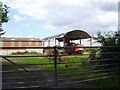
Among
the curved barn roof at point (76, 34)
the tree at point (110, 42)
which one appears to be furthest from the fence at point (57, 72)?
the curved barn roof at point (76, 34)

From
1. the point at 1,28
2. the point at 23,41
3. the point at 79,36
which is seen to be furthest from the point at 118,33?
the point at 23,41

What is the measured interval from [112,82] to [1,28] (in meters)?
13.1

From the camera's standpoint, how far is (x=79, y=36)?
77.5 ft

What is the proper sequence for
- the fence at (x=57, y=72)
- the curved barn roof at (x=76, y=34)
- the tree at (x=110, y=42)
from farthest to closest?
the curved barn roof at (x=76, y=34) < the tree at (x=110, y=42) < the fence at (x=57, y=72)

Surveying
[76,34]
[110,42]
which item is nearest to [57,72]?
[110,42]

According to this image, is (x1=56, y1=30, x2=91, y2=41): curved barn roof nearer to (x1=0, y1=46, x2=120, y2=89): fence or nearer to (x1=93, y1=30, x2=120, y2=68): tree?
(x1=93, y1=30, x2=120, y2=68): tree

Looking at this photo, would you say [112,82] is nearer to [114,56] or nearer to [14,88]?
[114,56]

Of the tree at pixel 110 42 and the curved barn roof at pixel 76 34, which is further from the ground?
the curved barn roof at pixel 76 34

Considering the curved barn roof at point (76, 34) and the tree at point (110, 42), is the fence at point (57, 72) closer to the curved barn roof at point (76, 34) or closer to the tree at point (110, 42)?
the tree at point (110, 42)

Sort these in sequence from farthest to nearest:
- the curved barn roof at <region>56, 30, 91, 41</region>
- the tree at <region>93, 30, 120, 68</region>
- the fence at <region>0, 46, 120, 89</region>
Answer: the curved barn roof at <region>56, 30, 91, 41</region> < the tree at <region>93, 30, 120, 68</region> < the fence at <region>0, 46, 120, 89</region>

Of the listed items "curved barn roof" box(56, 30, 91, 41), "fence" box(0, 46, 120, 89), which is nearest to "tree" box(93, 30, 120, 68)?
"fence" box(0, 46, 120, 89)

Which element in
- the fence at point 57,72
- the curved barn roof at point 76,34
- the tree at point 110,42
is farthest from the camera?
the curved barn roof at point 76,34

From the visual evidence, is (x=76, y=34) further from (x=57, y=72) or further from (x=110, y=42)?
(x=57, y=72)

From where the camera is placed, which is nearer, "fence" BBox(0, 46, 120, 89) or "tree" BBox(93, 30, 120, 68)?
"fence" BBox(0, 46, 120, 89)
